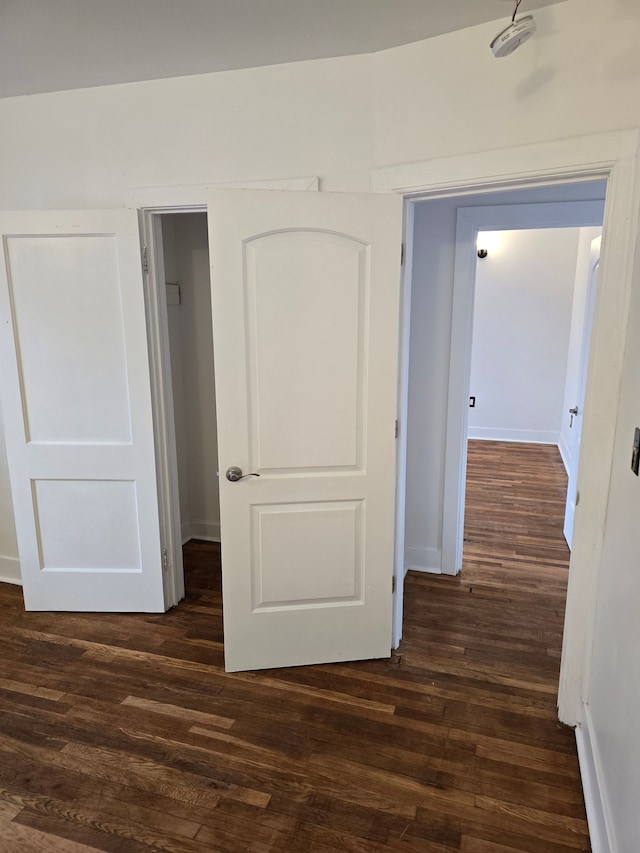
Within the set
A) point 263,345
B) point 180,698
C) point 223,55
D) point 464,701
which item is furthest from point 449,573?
point 223,55

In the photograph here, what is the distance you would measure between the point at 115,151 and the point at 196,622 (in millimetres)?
2357

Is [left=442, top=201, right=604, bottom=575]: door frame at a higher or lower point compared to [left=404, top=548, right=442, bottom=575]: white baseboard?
higher

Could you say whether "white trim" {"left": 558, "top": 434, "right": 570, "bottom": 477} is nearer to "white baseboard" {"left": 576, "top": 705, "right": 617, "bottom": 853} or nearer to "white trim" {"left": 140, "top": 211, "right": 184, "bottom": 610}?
"white baseboard" {"left": 576, "top": 705, "right": 617, "bottom": 853}

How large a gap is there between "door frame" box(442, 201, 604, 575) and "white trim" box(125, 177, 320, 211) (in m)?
1.08

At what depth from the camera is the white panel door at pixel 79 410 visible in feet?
7.94

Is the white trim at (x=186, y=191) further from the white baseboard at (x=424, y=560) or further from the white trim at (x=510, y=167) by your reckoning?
the white baseboard at (x=424, y=560)

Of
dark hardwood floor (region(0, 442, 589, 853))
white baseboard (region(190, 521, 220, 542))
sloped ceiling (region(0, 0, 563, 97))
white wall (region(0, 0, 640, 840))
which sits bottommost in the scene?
dark hardwood floor (region(0, 442, 589, 853))

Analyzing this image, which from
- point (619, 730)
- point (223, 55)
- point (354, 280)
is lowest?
point (619, 730)

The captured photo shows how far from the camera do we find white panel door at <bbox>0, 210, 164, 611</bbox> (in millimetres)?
2420

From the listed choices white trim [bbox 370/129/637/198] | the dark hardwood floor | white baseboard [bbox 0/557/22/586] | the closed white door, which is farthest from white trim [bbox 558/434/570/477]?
white baseboard [bbox 0/557/22/586]

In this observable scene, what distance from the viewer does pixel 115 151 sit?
2.44m

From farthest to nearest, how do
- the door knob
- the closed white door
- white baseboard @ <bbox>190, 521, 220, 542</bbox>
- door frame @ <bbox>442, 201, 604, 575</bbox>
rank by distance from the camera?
1. white baseboard @ <bbox>190, 521, 220, 542</bbox>
2. the closed white door
3. door frame @ <bbox>442, 201, 604, 575</bbox>
4. the door knob

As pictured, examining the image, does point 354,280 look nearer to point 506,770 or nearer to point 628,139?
point 628,139

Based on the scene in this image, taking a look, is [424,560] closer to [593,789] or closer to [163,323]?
[593,789]
